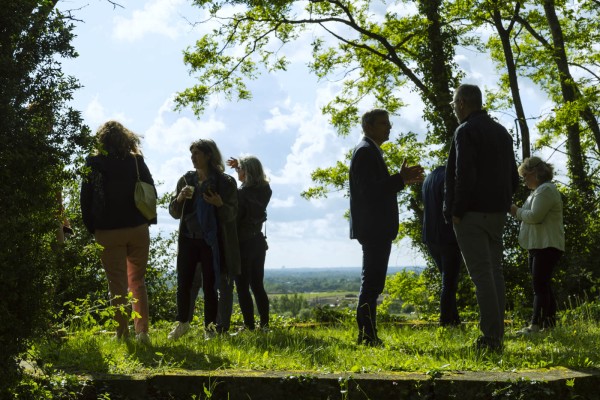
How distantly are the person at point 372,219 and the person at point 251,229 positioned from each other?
1765 mm

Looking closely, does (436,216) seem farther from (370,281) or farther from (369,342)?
(369,342)

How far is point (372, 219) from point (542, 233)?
92.0 inches

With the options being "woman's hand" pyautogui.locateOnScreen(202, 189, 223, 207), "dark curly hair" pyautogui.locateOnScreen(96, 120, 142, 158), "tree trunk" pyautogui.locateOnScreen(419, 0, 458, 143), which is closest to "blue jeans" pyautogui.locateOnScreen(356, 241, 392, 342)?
"woman's hand" pyautogui.locateOnScreen(202, 189, 223, 207)

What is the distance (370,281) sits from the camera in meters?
6.84

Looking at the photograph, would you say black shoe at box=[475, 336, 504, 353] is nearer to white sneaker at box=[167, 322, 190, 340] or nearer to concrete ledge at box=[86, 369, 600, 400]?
concrete ledge at box=[86, 369, 600, 400]

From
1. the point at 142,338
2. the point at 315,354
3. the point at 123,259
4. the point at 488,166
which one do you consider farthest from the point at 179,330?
the point at 488,166

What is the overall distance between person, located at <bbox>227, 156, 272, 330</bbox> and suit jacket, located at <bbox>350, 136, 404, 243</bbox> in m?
1.76

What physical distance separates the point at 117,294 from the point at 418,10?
14.2 m

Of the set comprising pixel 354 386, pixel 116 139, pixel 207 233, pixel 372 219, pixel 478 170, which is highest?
pixel 116 139

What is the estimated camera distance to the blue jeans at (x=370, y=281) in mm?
6844

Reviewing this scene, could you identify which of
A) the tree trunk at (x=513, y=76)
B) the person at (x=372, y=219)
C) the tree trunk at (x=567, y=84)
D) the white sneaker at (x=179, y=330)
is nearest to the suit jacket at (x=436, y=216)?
the person at (x=372, y=219)

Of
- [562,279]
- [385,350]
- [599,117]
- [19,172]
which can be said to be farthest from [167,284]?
[599,117]

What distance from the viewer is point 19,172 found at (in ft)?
14.7

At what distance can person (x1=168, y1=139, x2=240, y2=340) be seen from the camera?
301 inches
